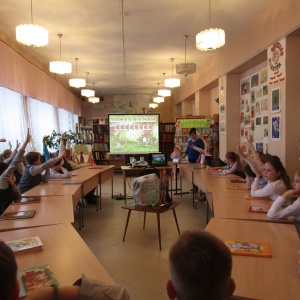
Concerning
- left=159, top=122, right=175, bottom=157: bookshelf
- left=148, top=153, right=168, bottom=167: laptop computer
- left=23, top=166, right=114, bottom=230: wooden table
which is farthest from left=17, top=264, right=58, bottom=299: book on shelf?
left=159, top=122, right=175, bottom=157: bookshelf

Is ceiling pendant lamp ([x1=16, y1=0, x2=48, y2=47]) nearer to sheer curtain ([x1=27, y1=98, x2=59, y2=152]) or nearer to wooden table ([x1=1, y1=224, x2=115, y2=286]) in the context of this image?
wooden table ([x1=1, y1=224, x2=115, y2=286])

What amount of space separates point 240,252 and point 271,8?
3950 millimetres

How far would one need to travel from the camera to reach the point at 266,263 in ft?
5.24

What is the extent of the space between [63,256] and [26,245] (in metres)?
0.27

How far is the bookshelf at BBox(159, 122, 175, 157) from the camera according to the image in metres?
11.5

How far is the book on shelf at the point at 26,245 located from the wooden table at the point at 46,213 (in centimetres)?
38

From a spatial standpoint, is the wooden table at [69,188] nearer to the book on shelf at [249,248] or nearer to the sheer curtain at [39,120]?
the book on shelf at [249,248]

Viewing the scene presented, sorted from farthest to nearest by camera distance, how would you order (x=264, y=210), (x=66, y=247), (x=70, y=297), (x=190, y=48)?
1. (x=190, y=48)
2. (x=264, y=210)
3. (x=66, y=247)
4. (x=70, y=297)

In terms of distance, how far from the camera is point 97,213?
18.1ft

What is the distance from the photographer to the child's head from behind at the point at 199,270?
0.87 metres

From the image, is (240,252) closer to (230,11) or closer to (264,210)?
(264,210)

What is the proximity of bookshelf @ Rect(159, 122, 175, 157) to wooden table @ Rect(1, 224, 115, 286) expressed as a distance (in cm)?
946

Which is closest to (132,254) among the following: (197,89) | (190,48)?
(190,48)

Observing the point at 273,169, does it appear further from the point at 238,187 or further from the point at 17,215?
the point at 17,215
